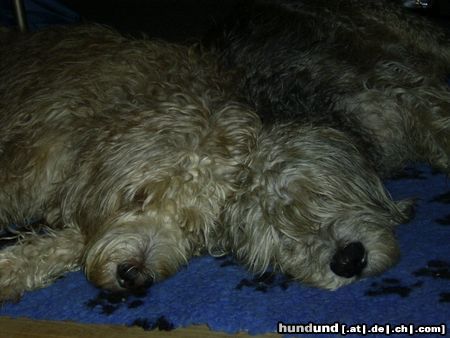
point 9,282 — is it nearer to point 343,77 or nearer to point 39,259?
point 39,259

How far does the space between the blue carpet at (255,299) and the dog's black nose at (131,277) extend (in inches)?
4.1

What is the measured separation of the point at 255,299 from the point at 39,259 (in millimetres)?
1043

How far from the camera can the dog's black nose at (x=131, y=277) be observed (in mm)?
2816

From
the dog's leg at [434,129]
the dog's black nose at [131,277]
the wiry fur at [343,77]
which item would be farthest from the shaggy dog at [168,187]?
the dog's leg at [434,129]

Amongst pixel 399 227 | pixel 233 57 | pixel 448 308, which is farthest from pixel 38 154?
pixel 448 308

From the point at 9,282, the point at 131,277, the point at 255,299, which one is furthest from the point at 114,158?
the point at 255,299

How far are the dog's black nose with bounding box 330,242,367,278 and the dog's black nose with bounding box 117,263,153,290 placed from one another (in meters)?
0.78

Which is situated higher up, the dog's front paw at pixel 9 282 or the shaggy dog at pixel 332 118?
the shaggy dog at pixel 332 118

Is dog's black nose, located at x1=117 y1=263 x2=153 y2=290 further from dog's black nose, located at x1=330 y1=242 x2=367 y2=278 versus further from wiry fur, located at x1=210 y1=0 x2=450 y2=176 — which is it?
wiry fur, located at x1=210 y1=0 x2=450 y2=176

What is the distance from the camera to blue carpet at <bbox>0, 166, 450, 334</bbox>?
8.81 ft

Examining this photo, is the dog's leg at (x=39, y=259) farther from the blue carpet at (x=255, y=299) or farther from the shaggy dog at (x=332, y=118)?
the shaggy dog at (x=332, y=118)

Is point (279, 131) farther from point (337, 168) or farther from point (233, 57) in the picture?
point (233, 57)

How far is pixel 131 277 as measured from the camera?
2814 mm

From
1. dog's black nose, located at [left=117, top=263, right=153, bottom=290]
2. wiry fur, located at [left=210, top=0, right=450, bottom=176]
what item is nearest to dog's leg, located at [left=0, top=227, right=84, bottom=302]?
dog's black nose, located at [left=117, top=263, right=153, bottom=290]
